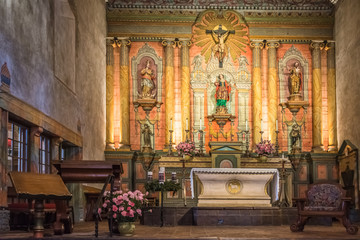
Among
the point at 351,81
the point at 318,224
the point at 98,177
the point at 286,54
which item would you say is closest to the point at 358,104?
the point at 351,81

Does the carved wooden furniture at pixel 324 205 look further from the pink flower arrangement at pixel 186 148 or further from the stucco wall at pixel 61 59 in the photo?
the pink flower arrangement at pixel 186 148

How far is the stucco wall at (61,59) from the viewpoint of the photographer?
11141 millimetres

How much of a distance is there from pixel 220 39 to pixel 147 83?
328 centimetres

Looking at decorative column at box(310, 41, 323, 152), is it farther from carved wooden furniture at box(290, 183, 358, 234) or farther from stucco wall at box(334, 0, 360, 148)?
carved wooden furniture at box(290, 183, 358, 234)

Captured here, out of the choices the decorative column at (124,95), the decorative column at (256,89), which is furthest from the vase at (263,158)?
the decorative column at (124,95)

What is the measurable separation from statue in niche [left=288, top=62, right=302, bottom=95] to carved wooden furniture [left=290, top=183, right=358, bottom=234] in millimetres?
10000

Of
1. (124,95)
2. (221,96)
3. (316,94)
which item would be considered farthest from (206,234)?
(316,94)

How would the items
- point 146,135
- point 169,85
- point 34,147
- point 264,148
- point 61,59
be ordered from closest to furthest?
point 34,147, point 61,59, point 264,148, point 146,135, point 169,85

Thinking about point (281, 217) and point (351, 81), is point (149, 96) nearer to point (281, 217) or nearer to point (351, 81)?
point (351, 81)

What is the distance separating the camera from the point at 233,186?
13.9 m

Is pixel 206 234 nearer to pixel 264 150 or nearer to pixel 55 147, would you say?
pixel 55 147

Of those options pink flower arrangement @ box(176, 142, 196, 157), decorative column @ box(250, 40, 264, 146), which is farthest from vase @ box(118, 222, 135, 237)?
decorative column @ box(250, 40, 264, 146)

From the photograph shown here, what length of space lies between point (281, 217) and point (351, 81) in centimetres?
762

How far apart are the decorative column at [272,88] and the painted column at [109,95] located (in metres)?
5.93
